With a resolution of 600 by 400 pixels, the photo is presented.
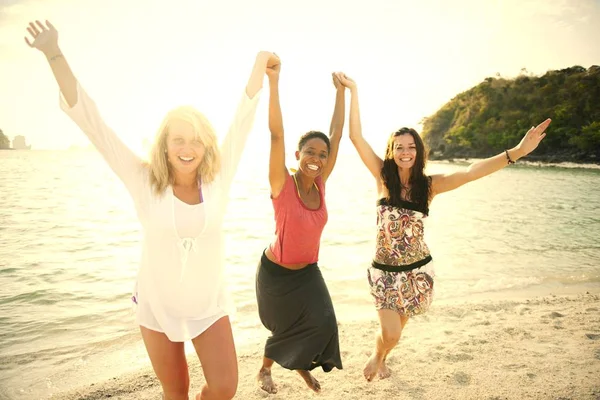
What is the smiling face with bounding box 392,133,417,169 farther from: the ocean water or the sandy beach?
the ocean water

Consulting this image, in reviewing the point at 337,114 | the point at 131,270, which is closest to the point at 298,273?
the point at 337,114

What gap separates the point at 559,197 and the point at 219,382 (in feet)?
88.5

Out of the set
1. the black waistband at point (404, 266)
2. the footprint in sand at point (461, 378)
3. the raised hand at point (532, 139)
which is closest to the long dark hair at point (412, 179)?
the black waistband at point (404, 266)

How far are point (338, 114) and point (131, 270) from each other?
7.36 m

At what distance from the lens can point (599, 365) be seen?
14.3 ft

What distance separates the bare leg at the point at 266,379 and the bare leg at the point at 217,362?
127 centimetres

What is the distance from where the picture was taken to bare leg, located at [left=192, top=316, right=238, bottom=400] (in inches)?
106

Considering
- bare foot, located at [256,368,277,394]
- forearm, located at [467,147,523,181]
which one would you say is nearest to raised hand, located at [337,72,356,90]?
forearm, located at [467,147,523,181]

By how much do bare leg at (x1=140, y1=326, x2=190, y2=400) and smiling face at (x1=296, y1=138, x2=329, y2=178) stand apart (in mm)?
1860

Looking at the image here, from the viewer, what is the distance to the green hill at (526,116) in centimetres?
6475

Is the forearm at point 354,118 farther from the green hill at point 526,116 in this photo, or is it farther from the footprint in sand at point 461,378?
the green hill at point 526,116

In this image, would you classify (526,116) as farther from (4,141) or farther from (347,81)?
(4,141)

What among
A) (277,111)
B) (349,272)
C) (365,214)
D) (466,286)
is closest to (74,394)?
(277,111)

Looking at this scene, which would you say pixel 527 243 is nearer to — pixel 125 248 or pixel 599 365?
pixel 599 365
